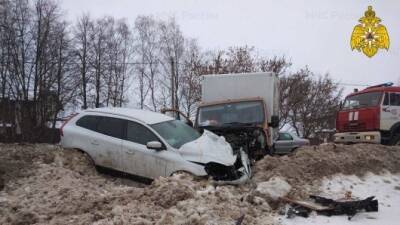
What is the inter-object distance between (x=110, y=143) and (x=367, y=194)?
17.3ft

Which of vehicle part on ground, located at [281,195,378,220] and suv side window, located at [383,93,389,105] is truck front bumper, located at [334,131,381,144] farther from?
vehicle part on ground, located at [281,195,378,220]

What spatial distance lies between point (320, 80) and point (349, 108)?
29.5 m

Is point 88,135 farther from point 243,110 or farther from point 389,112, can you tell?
point 389,112

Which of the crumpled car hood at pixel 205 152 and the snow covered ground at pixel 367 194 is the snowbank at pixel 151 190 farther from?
the crumpled car hood at pixel 205 152

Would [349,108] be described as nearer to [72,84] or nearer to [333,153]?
[333,153]

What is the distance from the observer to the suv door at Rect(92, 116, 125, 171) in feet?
27.8

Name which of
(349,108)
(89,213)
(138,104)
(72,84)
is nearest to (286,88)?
(138,104)

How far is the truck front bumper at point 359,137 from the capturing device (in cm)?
1304

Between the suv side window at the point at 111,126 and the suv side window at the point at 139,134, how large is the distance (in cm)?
18

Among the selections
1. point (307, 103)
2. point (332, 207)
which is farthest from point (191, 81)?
point (332, 207)

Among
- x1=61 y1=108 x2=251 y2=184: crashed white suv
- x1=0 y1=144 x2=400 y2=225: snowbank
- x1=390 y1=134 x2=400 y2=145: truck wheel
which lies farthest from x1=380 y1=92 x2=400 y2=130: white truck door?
x1=61 y1=108 x2=251 y2=184: crashed white suv

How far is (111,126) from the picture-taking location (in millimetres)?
8797

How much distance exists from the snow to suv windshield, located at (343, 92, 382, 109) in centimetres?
748

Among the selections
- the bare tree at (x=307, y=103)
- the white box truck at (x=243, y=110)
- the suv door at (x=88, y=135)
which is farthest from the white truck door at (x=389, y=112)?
the bare tree at (x=307, y=103)
